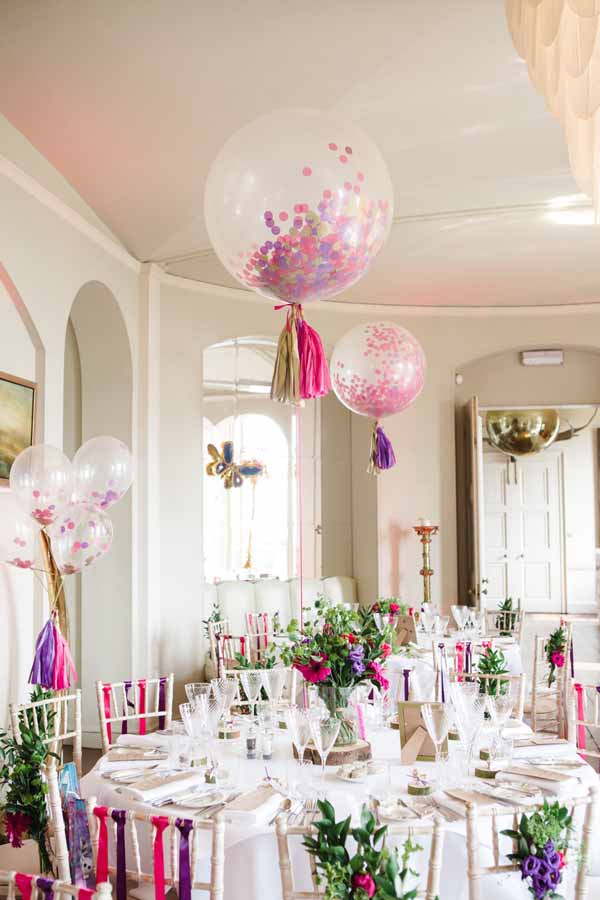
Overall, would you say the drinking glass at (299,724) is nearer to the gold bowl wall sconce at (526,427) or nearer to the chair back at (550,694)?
the chair back at (550,694)

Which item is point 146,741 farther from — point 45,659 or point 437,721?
point 437,721

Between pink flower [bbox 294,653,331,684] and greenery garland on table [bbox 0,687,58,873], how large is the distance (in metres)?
0.99

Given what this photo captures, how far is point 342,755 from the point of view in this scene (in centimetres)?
312

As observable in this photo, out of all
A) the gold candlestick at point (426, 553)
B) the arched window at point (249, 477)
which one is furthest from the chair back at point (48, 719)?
the gold candlestick at point (426, 553)

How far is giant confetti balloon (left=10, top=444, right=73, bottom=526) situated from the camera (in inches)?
157

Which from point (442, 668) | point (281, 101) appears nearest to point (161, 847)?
point (442, 668)

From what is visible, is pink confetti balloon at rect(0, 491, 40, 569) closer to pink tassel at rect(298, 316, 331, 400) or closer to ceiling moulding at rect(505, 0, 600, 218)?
pink tassel at rect(298, 316, 331, 400)

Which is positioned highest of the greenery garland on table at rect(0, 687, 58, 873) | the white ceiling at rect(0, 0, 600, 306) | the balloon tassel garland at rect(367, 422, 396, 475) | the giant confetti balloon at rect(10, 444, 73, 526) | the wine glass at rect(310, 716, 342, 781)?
the white ceiling at rect(0, 0, 600, 306)

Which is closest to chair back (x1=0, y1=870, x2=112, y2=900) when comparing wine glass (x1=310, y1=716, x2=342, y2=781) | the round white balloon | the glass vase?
wine glass (x1=310, y1=716, x2=342, y2=781)

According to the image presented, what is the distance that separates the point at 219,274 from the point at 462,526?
3070 mm

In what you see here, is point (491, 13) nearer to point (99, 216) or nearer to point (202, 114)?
point (202, 114)

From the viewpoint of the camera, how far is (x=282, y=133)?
266 centimetres

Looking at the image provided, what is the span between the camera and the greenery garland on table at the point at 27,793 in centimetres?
328

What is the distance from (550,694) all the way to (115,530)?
3.02 m
